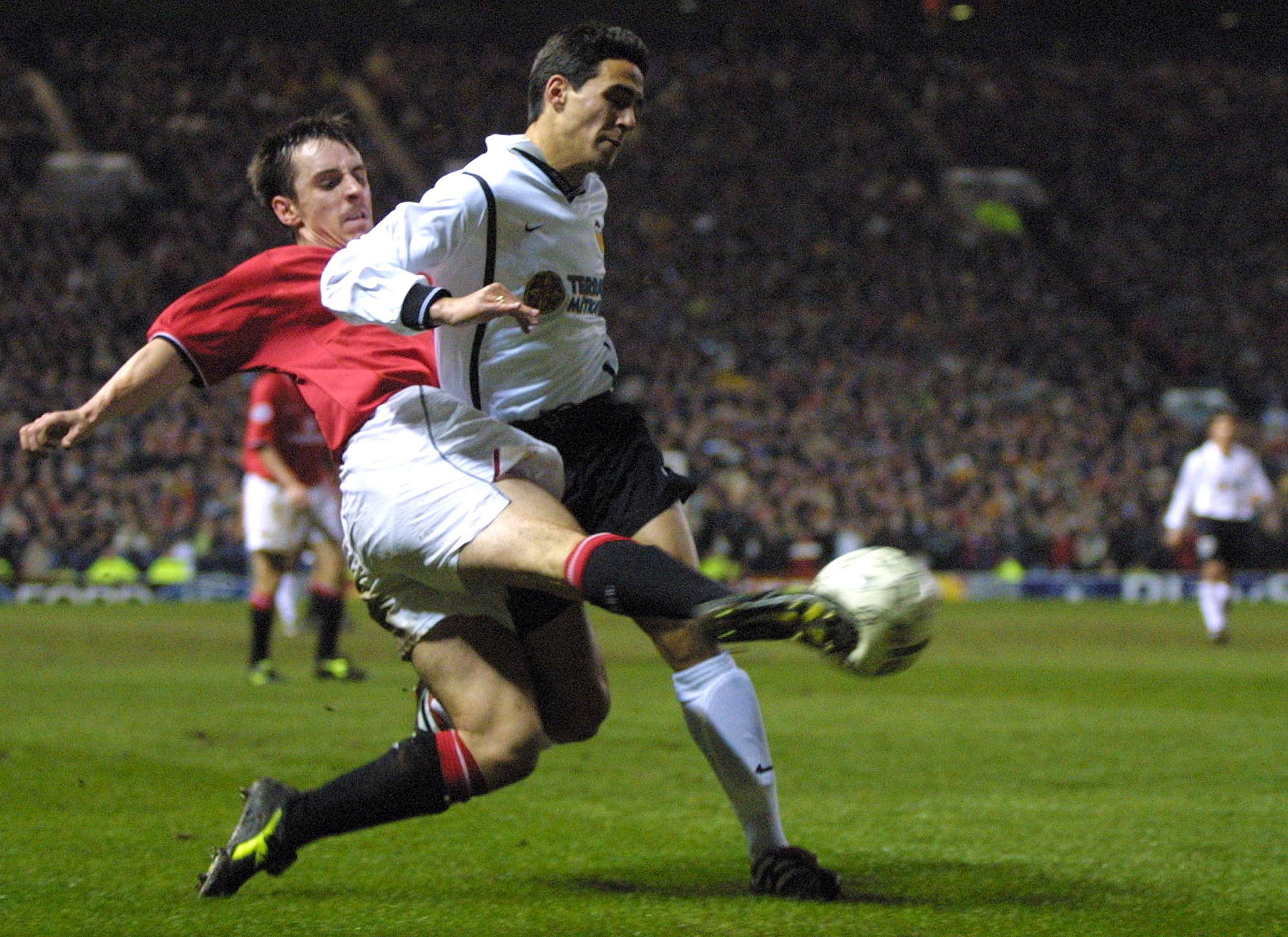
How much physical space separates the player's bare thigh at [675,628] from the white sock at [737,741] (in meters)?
0.03

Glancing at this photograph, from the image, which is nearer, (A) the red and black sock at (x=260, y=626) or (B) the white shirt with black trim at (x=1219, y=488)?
(A) the red and black sock at (x=260, y=626)

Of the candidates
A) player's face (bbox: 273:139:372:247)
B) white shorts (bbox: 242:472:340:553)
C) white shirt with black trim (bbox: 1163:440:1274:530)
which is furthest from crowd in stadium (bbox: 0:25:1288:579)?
player's face (bbox: 273:139:372:247)

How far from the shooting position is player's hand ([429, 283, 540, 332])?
11.1 feet

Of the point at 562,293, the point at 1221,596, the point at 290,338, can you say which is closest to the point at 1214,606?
the point at 1221,596

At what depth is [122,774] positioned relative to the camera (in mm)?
6379

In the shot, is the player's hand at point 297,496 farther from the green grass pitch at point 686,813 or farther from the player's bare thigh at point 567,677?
the player's bare thigh at point 567,677

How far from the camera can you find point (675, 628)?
13.4 feet

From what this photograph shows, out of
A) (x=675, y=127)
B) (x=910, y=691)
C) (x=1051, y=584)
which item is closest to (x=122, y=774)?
(x=910, y=691)

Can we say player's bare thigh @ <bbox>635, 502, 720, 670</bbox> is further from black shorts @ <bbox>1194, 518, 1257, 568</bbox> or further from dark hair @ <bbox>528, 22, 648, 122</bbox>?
black shorts @ <bbox>1194, 518, 1257, 568</bbox>

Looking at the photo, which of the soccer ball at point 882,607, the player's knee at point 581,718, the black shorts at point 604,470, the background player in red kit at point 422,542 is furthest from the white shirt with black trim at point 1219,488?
the soccer ball at point 882,607

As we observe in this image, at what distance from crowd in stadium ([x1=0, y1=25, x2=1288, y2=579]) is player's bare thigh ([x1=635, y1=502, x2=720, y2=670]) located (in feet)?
58.2

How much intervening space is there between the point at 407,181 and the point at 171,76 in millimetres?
4717

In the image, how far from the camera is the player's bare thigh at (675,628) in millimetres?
4086

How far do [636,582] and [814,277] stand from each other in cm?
2610
